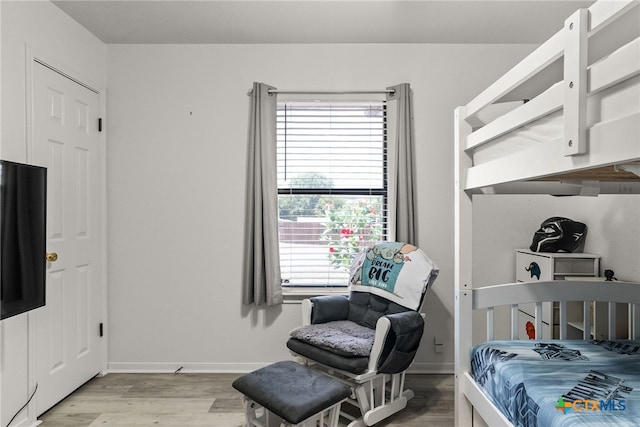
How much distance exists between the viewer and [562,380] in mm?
1404

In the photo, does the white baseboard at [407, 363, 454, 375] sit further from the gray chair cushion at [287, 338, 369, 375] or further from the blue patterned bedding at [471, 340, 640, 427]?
the blue patterned bedding at [471, 340, 640, 427]

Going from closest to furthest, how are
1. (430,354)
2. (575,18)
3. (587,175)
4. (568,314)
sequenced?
(575,18) → (587,175) → (568,314) → (430,354)

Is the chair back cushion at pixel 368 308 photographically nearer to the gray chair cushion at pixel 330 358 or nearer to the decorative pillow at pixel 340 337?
the decorative pillow at pixel 340 337

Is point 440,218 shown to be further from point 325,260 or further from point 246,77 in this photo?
point 246,77

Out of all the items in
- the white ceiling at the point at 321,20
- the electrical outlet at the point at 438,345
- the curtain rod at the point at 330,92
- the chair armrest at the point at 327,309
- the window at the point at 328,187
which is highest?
the white ceiling at the point at 321,20

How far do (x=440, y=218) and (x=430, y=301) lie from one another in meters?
0.66

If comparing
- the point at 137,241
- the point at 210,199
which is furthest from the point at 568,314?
the point at 137,241

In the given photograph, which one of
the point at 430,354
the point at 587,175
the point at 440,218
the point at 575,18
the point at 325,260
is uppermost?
the point at 575,18

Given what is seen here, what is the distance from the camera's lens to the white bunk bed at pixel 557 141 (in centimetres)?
98

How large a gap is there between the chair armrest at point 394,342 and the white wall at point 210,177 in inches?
32.7

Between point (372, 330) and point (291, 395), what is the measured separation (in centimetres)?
90

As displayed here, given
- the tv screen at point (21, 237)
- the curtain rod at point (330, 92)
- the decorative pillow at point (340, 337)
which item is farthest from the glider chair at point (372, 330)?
the tv screen at point (21, 237)

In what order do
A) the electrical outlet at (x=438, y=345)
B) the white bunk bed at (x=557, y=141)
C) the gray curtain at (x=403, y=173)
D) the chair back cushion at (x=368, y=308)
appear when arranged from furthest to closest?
the electrical outlet at (x=438, y=345), the gray curtain at (x=403, y=173), the chair back cushion at (x=368, y=308), the white bunk bed at (x=557, y=141)

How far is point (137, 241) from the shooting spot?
3.12m
